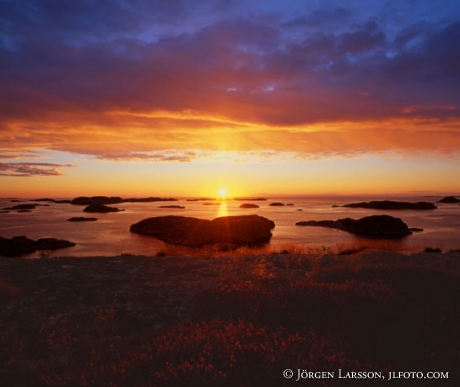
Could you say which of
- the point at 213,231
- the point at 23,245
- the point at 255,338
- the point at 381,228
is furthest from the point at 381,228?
the point at 255,338

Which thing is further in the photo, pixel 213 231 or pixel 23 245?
pixel 213 231

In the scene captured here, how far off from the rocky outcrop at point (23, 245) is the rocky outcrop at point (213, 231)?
1291 centimetres

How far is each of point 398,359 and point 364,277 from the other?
5.16 m

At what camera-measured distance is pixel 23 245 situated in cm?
3909

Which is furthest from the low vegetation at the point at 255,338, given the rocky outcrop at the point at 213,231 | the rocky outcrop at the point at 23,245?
the rocky outcrop at the point at 213,231

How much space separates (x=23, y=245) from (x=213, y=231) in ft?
70.2

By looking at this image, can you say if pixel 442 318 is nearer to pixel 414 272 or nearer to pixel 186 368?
pixel 414 272

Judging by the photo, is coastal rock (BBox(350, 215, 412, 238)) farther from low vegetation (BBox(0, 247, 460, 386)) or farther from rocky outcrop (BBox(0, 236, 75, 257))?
low vegetation (BBox(0, 247, 460, 386))

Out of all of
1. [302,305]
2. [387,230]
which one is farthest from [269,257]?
[387,230]

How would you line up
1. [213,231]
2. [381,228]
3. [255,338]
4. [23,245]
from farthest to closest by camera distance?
1. [381,228]
2. [213,231]
3. [23,245]
4. [255,338]

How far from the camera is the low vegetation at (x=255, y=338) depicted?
510cm

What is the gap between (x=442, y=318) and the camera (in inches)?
273

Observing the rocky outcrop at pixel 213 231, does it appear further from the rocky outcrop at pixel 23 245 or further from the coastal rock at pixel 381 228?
the coastal rock at pixel 381 228

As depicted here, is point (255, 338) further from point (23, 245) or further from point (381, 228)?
point (381, 228)
